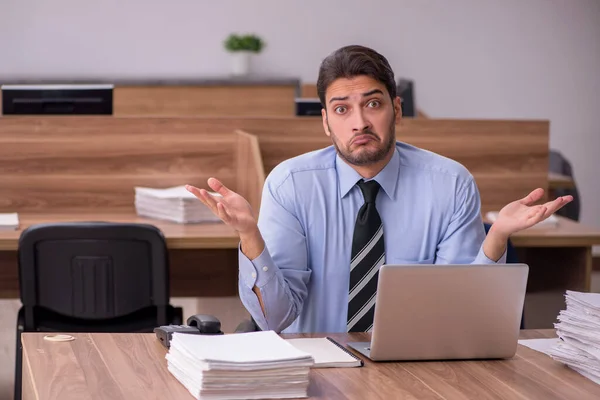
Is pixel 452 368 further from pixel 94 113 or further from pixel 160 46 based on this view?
pixel 160 46

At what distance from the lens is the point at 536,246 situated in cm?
321

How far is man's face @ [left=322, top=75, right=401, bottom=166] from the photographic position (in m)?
2.09

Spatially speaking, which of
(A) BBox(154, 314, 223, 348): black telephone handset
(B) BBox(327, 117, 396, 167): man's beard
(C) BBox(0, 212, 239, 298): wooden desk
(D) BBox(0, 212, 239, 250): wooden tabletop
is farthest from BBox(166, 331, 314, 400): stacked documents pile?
(C) BBox(0, 212, 239, 298): wooden desk

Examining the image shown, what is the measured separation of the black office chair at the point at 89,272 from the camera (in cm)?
272

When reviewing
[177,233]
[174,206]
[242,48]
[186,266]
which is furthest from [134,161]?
[242,48]

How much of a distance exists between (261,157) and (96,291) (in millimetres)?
921

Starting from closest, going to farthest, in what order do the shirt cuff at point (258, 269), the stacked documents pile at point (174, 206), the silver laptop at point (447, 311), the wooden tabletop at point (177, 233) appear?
1. the silver laptop at point (447, 311)
2. the shirt cuff at point (258, 269)
3. the wooden tabletop at point (177, 233)
4. the stacked documents pile at point (174, 206)

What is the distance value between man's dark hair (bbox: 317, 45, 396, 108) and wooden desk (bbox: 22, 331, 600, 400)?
737 mm

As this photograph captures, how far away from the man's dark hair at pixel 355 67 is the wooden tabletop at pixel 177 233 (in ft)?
3.19

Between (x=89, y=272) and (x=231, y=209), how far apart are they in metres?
1.13

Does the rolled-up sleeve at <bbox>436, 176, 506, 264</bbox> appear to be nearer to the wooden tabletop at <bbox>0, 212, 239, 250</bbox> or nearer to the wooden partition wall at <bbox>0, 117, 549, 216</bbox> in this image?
the wooden tabletop at <bbox>0, 212, 239, 250</bbox>

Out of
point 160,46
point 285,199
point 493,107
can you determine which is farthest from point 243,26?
point 285,199

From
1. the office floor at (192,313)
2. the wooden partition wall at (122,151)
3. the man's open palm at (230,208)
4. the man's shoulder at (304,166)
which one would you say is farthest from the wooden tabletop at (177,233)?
the man's open palm at (230,208)

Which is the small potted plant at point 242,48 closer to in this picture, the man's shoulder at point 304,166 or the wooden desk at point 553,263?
the wooden desk at point 553,263
